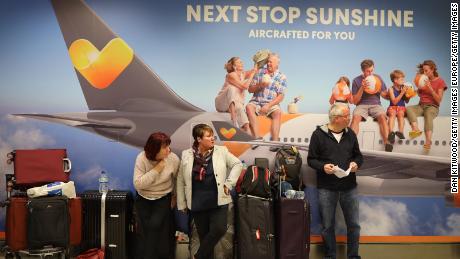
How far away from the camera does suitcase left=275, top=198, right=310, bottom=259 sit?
4.40 metres

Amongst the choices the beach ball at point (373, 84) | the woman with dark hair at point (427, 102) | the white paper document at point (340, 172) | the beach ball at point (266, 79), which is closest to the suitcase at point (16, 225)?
the beach ball at point (266, 79)

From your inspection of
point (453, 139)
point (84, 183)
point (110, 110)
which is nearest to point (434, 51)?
point (453, 139)

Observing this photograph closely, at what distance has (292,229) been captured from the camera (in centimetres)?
441

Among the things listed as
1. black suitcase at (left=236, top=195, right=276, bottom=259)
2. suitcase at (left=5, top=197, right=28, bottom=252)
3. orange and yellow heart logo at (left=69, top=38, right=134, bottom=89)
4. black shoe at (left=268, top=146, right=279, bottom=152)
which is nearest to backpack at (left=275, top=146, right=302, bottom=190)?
black shoe at (left=268, top=146, right=279, bottom=152)

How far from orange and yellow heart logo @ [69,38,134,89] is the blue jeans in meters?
2.57

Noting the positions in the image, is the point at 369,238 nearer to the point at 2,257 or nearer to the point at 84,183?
the point at 84,183

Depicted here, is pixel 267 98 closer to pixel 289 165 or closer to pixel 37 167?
pixel 289 165

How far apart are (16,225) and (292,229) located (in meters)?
2.71

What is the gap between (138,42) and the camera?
4953 millimetres

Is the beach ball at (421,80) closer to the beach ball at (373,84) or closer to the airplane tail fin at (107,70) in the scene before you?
the beach ball at (373,84)

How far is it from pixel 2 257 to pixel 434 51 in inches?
208

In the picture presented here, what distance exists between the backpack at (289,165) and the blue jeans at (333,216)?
11.1 inches

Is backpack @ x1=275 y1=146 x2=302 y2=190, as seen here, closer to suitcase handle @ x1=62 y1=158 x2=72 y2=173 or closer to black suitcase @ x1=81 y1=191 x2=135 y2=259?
black suitcase @ x1=81 y1=191 x2=135 y2=259

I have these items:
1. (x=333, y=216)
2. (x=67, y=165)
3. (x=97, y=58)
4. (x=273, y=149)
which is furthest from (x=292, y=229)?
(x=97, y=58)
